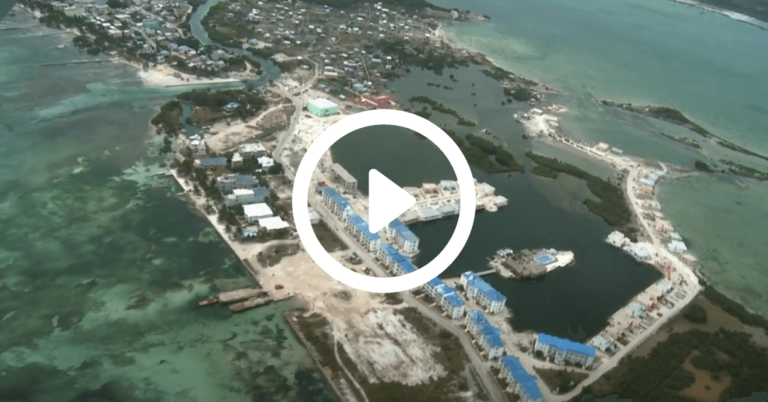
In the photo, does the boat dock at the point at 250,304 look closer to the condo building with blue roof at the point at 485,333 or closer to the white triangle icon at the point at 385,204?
the white triangle icon at the point at 385,204

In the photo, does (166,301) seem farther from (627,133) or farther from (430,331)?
(627,133)

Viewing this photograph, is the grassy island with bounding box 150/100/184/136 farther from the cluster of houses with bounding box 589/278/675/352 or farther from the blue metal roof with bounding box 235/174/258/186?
the cluster of houses with bounding box 589/278/675/352

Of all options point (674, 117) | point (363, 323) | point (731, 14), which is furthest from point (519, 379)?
point (731, 14)

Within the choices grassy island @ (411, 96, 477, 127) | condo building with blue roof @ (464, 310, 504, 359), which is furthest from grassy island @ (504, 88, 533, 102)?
condo building with blue roof @ (464, 310, 504, 359)

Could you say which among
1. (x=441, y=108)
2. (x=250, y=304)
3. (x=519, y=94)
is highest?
(x=519, y=94)

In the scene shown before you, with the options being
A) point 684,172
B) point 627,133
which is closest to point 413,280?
point 684,172

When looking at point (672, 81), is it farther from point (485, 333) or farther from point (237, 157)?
point (485, 333)
